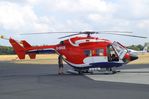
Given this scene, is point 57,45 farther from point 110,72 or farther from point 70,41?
point 110,72

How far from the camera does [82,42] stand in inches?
1131

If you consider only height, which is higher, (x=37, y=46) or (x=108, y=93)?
(x=37, y=46)

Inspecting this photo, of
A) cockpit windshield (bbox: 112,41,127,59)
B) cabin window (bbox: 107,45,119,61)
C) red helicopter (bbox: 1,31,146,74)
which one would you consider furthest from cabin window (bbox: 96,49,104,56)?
cockpit windshield (bbox: 112,41,127,59)

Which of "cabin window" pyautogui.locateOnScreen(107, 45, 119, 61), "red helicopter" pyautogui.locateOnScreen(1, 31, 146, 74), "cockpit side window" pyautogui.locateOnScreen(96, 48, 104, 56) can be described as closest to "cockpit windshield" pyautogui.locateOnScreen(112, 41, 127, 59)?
"red helicopter" pyautogui.locateOnScreen(1, 31, 146, 74)

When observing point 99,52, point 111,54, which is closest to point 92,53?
point 99,52

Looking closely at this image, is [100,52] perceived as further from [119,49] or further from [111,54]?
[119,49]

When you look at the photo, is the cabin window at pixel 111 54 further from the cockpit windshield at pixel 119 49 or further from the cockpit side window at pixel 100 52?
the cockpit side window at pixel 100 52

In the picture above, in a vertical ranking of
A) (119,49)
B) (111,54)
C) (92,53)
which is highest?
(119,49)

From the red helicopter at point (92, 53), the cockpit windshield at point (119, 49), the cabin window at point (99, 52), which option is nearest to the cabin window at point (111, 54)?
the red helicopter at point (92, 53)

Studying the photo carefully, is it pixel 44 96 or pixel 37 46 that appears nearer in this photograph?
pixel 44 96

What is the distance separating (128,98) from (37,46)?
705 inches

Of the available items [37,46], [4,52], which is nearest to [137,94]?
[37,46]

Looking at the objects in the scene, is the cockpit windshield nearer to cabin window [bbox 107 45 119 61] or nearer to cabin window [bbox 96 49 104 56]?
cabin window [bbox 107 45 119 61]

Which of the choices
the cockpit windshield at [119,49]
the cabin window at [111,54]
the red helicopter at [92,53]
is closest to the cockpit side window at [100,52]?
the red helicopter at [92,53]
